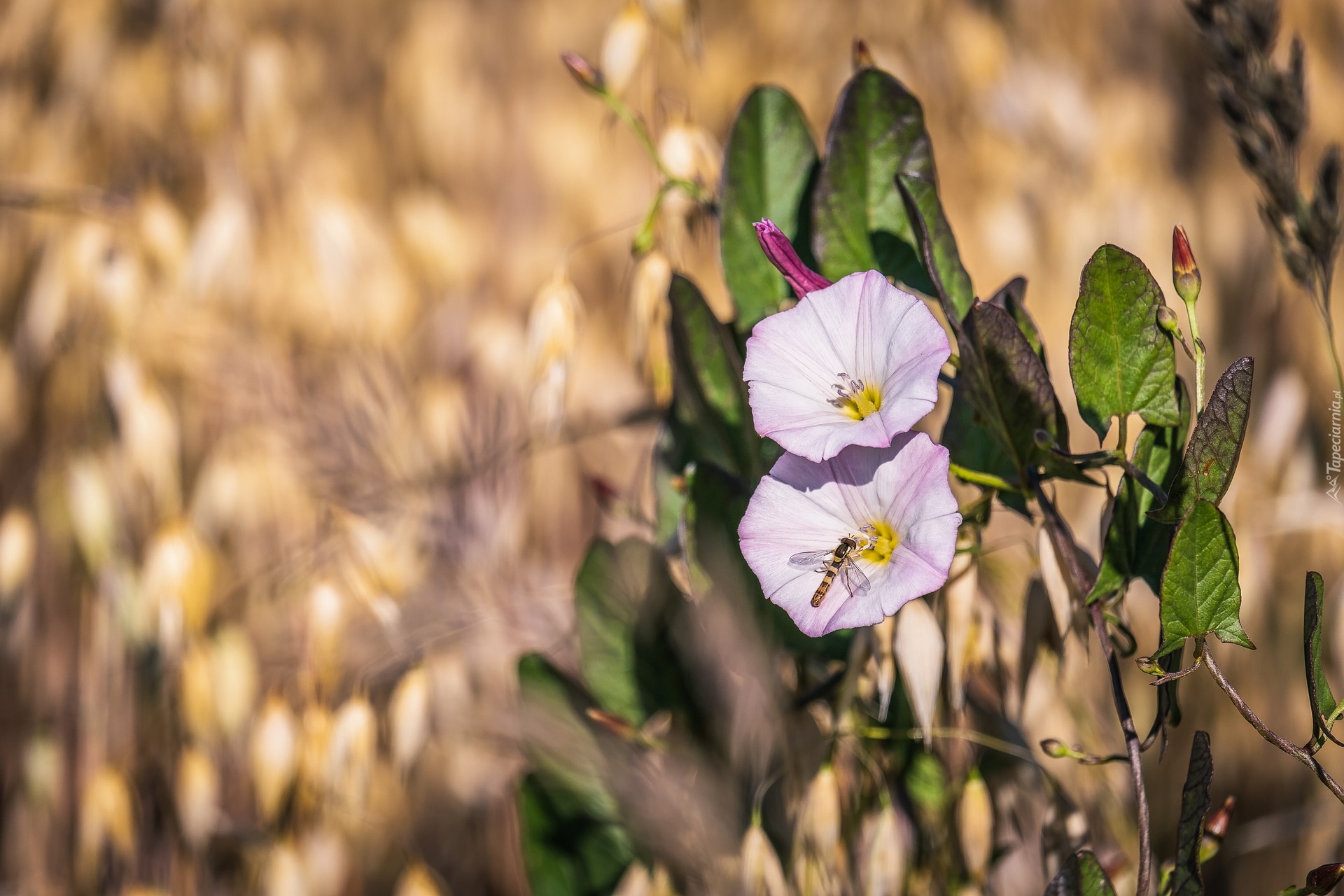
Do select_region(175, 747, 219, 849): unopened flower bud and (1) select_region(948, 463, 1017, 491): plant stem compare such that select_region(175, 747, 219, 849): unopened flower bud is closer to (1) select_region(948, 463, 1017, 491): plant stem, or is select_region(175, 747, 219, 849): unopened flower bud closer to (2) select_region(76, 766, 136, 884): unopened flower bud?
(2) select_region(76, 766, 136, 884): unopened flower bud

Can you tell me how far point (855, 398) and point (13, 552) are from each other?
80cm

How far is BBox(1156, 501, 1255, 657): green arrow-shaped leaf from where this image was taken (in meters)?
0.31

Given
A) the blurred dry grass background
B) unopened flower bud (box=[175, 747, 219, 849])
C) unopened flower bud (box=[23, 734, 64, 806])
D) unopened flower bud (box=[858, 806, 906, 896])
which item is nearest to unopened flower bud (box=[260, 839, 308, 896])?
the blurred dry grass background

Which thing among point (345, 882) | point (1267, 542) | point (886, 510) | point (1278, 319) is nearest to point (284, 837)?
point (345, 882)

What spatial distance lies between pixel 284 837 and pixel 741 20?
0.97 m

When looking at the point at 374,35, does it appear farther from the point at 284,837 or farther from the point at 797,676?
the point at 797,676

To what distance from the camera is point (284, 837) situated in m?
0.70

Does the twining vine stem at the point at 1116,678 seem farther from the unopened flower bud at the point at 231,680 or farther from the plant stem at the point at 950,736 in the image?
the unopened flower bud at the point at 231,680

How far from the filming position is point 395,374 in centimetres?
84

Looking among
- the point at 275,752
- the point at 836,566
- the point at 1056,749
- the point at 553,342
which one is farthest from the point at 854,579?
the point at 275,752

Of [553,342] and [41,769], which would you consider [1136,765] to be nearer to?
[553,342]

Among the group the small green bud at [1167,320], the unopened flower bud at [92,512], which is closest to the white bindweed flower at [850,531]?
the small green bud at [1167,320]

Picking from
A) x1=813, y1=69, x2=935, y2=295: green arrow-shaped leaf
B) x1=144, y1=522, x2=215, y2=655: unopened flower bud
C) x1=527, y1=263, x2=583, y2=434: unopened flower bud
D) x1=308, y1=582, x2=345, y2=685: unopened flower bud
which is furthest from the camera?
x1=144, y1=522, x2=215, y2=655: unopened flower bud

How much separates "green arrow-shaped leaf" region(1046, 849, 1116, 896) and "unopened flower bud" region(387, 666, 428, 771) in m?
0.40
